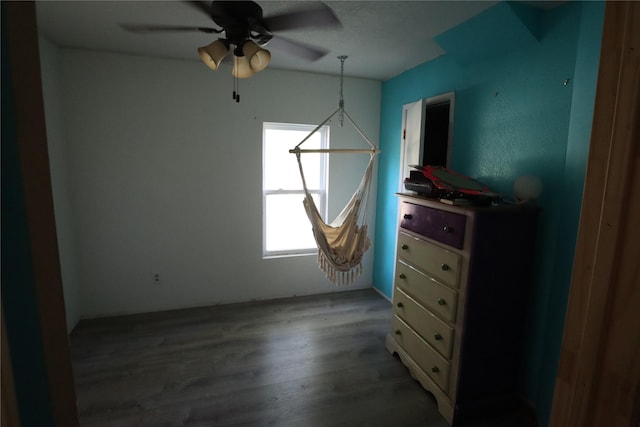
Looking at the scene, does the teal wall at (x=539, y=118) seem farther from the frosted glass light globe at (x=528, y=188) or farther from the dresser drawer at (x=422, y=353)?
the dresser drawer at (x=422, y=353)

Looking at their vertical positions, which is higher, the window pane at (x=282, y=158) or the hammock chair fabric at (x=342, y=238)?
the window pane at (x=282, y=158)

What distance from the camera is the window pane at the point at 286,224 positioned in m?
3.31

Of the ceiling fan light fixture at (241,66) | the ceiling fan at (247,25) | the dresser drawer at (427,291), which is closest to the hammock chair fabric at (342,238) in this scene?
the dresser drawer at (427,291)

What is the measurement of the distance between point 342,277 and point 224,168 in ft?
4.72

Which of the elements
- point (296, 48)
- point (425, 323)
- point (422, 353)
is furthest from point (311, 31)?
point (422, 353)

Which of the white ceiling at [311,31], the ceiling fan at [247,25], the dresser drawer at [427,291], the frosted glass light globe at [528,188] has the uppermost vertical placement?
the white ceiling at [311,31]

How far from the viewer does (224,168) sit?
304 cm

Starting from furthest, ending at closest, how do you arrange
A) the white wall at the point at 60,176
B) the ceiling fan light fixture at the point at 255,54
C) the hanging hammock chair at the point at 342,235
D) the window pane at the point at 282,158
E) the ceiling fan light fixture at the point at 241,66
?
the window pane at the point at 282,158
the hanging hammock chair at the point at 342,235
the white wall at the point at 60,176
the ceiling fan light fixture at the point at 241,66
the ceiling fan light fixture at the point at 255,54

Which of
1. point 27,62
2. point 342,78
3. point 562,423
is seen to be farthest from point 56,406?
point 342,78

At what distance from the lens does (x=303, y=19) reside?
154cm

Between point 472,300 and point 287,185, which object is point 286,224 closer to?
point 287,185

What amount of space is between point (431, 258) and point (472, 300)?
1.09 ft

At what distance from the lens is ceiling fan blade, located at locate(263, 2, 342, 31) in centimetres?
145

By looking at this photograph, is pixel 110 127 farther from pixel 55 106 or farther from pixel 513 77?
pixel 513 77
